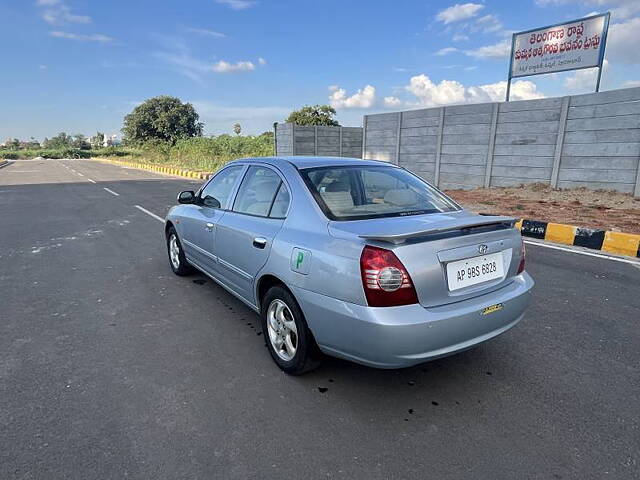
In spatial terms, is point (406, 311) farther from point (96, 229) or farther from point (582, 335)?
point (96, 229)

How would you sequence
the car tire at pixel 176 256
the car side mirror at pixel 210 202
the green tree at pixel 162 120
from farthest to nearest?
the green tree at pixel 162 120 < the car tire at pixel 176 256 < the car side mirror at pixel 210 202

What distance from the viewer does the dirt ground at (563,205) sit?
25.6 ft

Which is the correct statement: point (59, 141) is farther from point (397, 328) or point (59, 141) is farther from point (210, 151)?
point (397, 328)

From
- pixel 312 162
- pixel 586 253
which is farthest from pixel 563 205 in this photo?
pixel 312 162

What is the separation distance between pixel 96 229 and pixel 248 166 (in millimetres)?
5750

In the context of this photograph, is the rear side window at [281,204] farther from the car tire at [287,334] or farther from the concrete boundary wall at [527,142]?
the concrete boundary wall at [527,142]

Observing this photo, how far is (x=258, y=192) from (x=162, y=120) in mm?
51417

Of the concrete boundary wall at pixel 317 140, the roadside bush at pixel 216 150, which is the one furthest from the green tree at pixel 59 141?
the concrete boundary wall at pixel 317 140

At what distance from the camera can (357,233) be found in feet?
7.72

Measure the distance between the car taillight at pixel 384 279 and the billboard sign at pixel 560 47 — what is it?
41.7ft

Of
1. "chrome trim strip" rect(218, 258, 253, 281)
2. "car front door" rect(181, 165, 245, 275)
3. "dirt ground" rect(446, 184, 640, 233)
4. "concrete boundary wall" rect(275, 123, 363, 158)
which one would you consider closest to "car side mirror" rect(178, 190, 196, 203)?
"car front door" rect(181, 165, 245, 275)

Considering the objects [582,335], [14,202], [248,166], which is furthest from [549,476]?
[14,202]

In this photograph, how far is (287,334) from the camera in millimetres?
2838

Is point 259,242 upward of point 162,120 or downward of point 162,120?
downward
